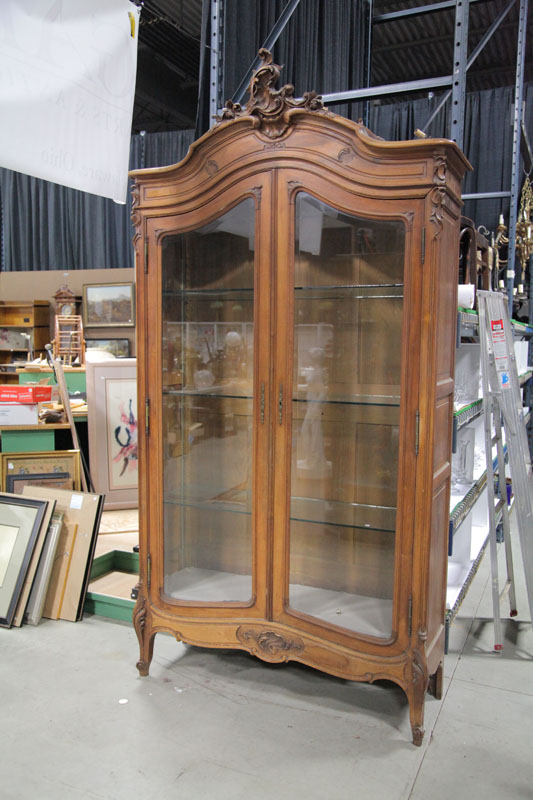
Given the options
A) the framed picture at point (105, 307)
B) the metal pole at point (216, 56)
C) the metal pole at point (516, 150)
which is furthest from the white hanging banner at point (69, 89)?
the framed picture at point (105, 307)

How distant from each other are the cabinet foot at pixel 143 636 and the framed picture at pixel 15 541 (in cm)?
71

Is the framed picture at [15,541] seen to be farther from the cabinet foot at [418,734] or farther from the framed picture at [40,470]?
the cabinet foot at [418,734]

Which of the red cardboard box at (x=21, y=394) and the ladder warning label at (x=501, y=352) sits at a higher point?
the ladder warning label at (x=501, y=352)

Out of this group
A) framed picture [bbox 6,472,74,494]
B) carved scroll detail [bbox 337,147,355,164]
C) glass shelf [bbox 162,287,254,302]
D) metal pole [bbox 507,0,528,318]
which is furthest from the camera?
metal pole [bbox 507,0,528,318]

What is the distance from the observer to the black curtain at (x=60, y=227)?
29.8 ft

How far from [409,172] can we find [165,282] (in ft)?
3.12

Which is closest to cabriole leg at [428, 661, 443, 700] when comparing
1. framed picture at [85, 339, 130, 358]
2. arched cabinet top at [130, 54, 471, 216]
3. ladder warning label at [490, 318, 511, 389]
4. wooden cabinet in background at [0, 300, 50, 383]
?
ladder warning label at [490, 318, 511, 389]

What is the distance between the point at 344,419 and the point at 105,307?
21.5ft

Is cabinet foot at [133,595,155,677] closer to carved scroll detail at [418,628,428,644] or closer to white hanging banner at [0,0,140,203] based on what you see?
carved scroll detail at [418,628,428,644]

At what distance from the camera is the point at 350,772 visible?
1.91m

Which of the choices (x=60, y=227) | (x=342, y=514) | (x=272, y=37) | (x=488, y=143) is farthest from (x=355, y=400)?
(x=60, y=227)

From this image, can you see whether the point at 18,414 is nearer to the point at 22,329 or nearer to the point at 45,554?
the point at 45,554

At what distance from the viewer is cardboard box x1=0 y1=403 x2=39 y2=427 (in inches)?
135

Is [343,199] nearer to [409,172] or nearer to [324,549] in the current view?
[409,172]
